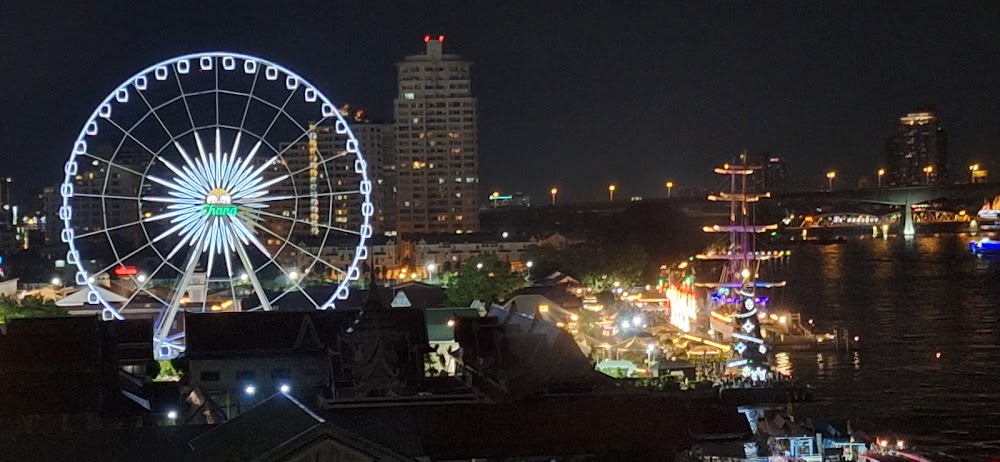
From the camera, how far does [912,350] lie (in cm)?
3547

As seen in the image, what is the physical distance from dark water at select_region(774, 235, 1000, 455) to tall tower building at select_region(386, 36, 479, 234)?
23.6 m

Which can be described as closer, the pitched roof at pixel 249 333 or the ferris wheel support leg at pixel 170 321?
the pitched roof at pixel 249 333

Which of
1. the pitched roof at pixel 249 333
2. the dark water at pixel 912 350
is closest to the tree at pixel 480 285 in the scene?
the dark water at pixel 912 350

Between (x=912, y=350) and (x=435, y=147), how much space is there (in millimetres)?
54596

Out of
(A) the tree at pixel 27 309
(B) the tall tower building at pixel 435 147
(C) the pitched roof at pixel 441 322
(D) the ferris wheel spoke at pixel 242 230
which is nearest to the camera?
(D) the ferris wheel spoke at pixel 242 230

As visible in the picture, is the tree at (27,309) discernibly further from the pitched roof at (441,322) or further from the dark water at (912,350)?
the dark water at (912,350)

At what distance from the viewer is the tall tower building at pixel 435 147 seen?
86.2m

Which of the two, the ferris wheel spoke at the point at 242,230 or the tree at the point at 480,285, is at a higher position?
the ferris wheel spoke at the point at 242,230

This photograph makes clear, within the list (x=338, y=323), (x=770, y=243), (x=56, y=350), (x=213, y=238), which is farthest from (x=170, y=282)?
(x=770, y=243)

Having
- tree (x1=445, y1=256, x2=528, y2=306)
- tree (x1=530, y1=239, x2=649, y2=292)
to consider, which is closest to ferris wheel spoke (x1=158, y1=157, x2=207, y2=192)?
tree (x1=445, y1=256, x2=528, y2=306)

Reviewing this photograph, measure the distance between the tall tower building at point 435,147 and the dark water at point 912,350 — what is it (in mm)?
23590

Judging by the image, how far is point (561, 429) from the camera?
11.2 meters

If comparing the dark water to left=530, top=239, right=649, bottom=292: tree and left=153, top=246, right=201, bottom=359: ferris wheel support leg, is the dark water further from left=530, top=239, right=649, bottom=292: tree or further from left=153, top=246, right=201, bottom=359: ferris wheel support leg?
left=153, top=246, right=201, bottom=359: ferris wheel support leg

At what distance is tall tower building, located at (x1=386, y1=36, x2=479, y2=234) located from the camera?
3393 inches
